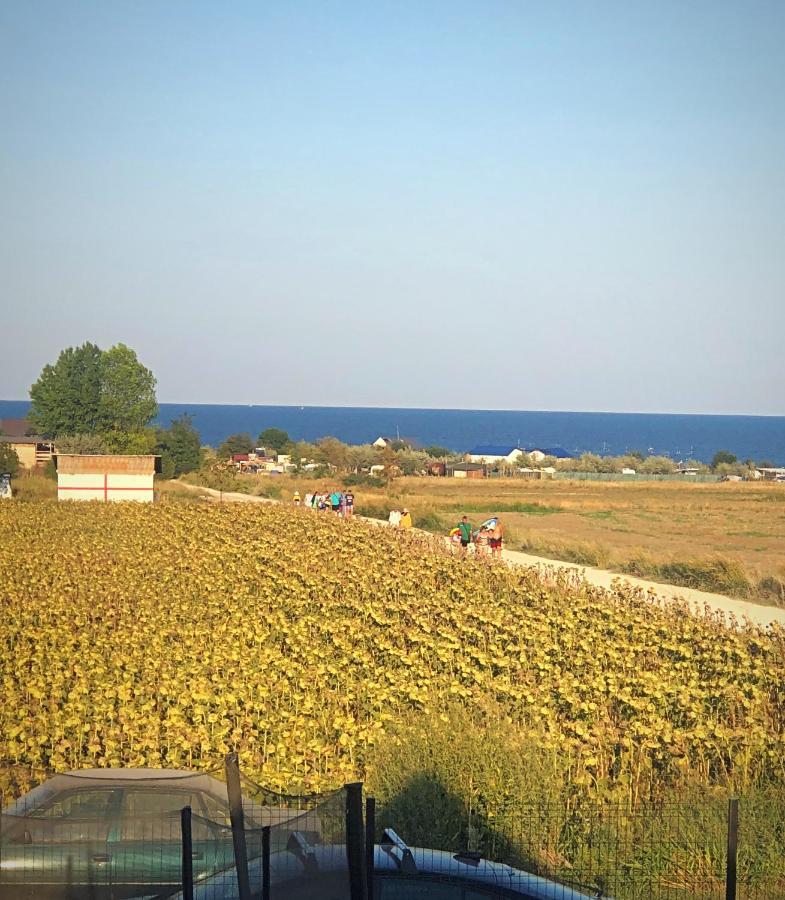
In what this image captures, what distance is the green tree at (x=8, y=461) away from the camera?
159 ft

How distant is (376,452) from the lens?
84500mm

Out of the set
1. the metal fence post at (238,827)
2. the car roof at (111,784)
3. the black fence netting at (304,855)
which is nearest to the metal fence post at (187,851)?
the metal fence post at (238,827)

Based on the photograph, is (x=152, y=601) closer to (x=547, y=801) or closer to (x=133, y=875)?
(x=547, y=801)

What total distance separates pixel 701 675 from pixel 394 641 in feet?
14.3

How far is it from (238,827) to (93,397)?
72.2 m

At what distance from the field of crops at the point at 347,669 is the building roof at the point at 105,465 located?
16.1 metres

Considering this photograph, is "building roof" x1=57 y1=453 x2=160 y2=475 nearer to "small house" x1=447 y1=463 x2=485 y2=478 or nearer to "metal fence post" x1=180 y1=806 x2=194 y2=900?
"metal fence post" x1=180 y1=806 x2=194 y2=900

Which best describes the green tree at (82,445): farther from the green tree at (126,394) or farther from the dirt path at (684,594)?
the dirt path at (684,594)

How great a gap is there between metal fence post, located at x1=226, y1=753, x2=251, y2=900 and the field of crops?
8.00 feet

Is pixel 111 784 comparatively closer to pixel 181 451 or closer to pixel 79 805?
pixel 79 805

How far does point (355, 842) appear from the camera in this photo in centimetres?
561

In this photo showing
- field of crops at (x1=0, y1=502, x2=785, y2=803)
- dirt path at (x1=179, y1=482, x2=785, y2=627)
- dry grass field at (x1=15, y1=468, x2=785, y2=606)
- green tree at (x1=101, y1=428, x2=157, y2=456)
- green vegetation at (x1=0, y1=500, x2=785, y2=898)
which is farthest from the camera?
green tree at (x1=101, y1=428, x2=157, y2=456)

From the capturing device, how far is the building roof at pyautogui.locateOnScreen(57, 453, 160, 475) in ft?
137

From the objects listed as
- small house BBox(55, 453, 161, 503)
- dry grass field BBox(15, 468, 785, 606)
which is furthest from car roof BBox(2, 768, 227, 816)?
small house BBox(55, 453, 161, 503)
